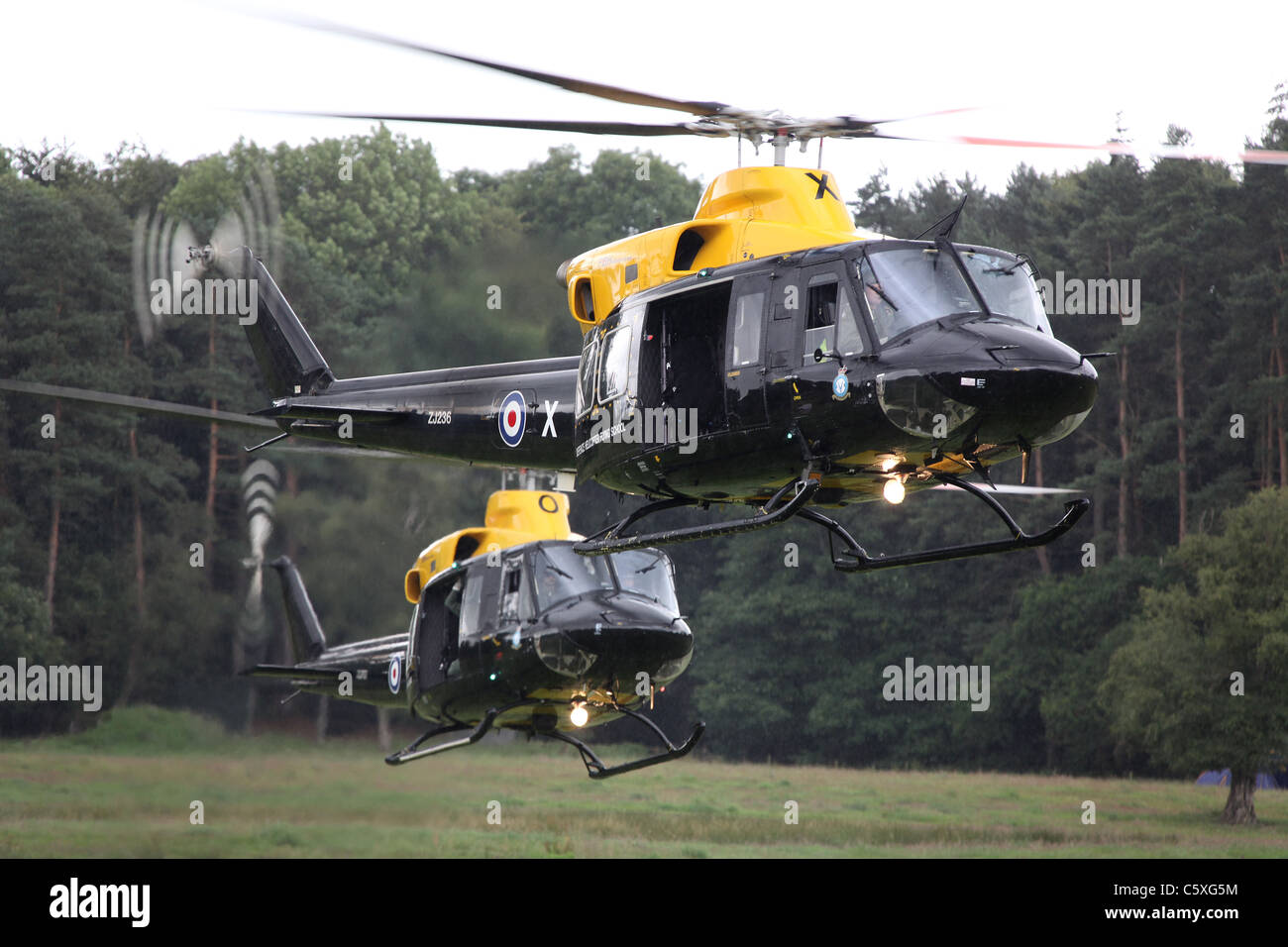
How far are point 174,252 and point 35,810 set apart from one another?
18.1 metres

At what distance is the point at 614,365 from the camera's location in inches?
414

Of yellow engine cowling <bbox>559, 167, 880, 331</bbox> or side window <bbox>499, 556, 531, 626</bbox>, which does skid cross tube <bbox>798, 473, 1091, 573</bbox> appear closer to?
yellow engine cowling <bbox>559, 167, 880, 331</bbox>

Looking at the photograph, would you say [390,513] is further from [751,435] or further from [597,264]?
[751,435]

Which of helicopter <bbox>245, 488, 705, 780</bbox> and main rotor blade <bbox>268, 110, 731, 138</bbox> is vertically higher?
main rotor blade <bbox>268, 110, 731, 138</bbox>

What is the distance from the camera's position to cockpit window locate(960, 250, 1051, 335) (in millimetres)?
9344

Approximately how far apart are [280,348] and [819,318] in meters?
9.34

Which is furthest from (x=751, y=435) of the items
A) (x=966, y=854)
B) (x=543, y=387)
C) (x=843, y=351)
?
(x=966, y=854)

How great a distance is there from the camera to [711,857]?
25516 mm
